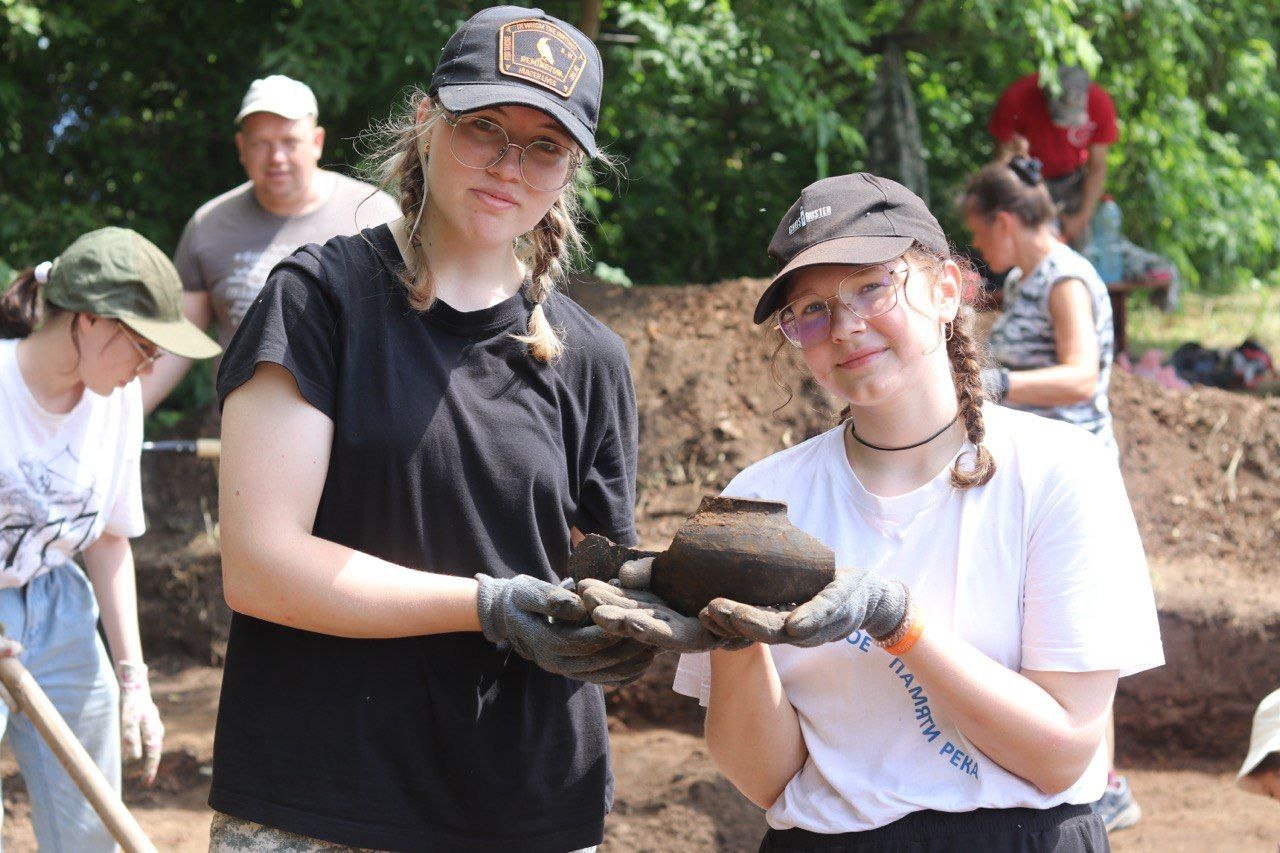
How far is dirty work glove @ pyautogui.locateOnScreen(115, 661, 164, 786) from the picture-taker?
3486 millimetres

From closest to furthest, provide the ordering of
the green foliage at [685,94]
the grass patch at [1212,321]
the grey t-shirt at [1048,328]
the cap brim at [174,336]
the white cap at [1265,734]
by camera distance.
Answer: the white cap at [1265,734] < the cap brim at [174,336] < the grey t-shirt at [1048,328] < the green foliage at [685,94] < the grass patch at [1212,321]

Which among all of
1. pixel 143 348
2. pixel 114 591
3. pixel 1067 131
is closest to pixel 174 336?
pixel 143 348

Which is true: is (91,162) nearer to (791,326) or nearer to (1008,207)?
(1008,207)

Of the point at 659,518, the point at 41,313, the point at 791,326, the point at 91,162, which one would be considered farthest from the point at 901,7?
the point at 791,326

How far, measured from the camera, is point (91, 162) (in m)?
7.96

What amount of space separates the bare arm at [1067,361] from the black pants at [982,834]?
2.17 meters

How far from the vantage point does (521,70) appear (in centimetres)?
201

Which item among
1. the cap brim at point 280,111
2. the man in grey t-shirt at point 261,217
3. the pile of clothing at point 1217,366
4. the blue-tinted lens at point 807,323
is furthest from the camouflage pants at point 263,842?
the pile of clothing at point 1217,366

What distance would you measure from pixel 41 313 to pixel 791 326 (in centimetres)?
211

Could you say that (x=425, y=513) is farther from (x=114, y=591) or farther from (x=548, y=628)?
(x=114, y=591)

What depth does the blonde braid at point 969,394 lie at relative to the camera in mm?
1920

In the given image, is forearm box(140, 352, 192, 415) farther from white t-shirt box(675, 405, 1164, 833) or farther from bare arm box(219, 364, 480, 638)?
white t-shirt box(675, 405, 1164, 833)

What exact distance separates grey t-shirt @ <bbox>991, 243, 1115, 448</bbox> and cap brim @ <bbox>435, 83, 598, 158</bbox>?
2.36 m

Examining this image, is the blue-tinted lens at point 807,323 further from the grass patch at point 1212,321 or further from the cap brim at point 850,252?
the grass patch at point 1212,321
